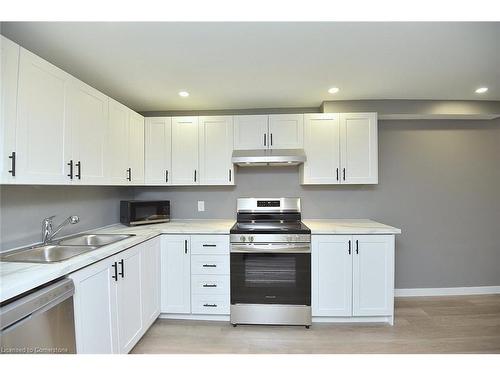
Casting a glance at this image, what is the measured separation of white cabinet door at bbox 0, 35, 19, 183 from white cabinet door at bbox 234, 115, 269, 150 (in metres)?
1.84

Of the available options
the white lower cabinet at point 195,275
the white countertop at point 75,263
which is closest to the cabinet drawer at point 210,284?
the white lower cabinet at point 195,275

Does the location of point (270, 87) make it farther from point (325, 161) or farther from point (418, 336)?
point (418, 336)

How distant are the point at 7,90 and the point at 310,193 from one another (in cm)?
275

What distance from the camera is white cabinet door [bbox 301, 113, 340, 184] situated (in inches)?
105

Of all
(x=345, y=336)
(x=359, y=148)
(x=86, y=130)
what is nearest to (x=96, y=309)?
(x=86, y=130)

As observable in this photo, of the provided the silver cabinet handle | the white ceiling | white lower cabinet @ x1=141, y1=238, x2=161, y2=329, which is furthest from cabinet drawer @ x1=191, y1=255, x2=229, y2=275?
the white ceiling

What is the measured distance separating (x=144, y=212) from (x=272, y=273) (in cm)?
158

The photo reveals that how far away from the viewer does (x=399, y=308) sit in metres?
2.68

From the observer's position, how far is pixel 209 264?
239cm

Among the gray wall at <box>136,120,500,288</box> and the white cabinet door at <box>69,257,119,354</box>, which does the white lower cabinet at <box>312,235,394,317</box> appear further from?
the white cabinet door at <box>69,257,119,354</box>

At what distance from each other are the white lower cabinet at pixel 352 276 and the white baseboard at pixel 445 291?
0.86 metres

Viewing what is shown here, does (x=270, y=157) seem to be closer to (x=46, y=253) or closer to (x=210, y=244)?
(x=210, y=244)

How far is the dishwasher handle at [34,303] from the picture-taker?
0.96 metres

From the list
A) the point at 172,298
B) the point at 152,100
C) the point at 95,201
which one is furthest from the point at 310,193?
the point at 95,201
